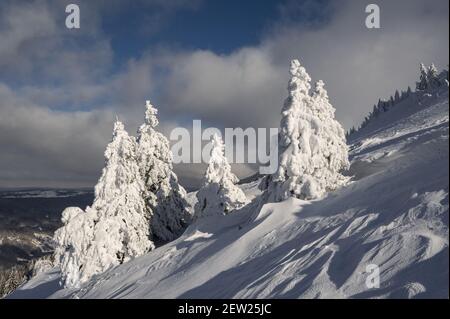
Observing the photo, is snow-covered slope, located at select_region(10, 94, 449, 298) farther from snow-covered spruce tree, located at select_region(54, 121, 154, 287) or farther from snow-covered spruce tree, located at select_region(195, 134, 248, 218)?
snow-covered spruce tree, located at select_region(195, 134, 248, 218)

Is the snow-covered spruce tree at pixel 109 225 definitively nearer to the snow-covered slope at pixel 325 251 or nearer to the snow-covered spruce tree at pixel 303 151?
the snow-covered slope at pixel 325 251

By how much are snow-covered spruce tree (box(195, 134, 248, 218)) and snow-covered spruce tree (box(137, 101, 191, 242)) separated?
6.00m

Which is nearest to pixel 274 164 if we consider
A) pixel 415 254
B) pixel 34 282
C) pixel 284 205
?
pixel 284 205

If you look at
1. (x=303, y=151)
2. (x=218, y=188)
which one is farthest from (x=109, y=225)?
(x=303, y=151)

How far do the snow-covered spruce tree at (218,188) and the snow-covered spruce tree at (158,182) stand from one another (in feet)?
19.7

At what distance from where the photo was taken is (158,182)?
3797cm

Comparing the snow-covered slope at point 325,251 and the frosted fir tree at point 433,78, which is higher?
the frosted fir tree at point 433,78

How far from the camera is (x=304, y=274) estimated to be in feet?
44.1

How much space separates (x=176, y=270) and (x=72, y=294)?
374 inches

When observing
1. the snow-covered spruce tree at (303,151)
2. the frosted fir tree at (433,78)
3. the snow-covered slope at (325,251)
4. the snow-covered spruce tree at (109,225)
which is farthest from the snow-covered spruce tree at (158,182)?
the frosted fir tree at (433,78)

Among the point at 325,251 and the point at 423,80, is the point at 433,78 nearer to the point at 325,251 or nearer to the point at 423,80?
the point at 423,80

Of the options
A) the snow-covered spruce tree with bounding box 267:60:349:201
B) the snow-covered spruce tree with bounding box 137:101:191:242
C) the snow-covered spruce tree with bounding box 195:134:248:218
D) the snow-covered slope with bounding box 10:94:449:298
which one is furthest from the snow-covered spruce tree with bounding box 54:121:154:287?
the snow-covered spruce tree with bounding box 267:60:349:201

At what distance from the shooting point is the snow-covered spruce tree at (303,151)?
23.6m
